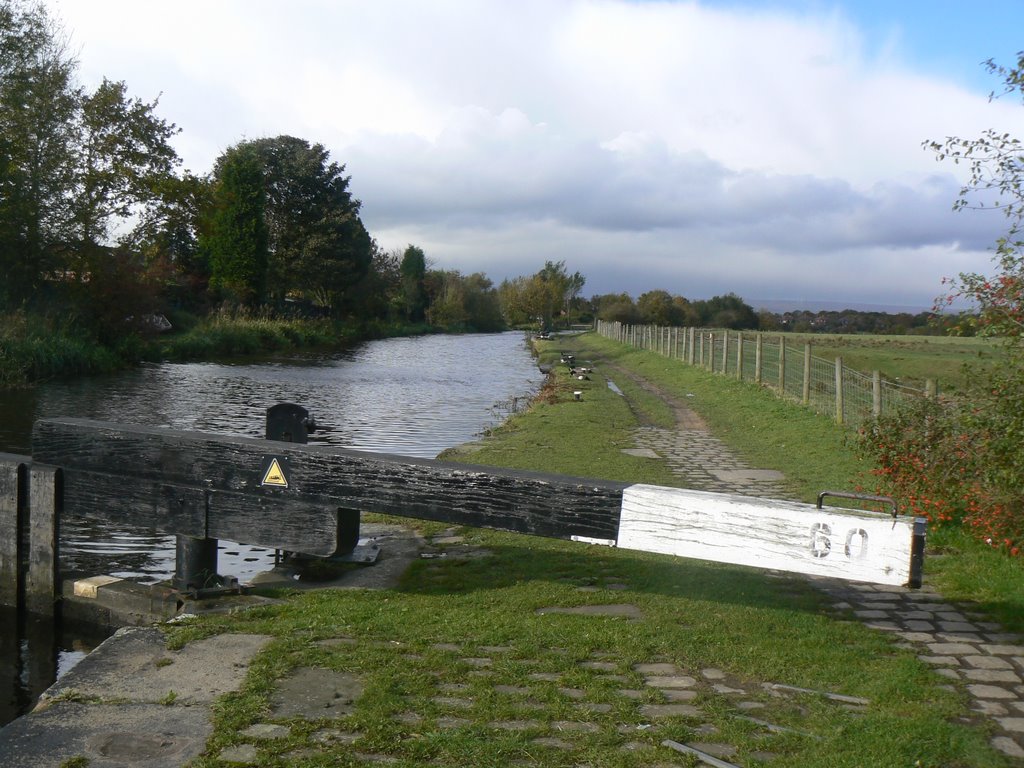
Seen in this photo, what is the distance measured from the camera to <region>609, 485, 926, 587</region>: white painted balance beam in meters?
4.45

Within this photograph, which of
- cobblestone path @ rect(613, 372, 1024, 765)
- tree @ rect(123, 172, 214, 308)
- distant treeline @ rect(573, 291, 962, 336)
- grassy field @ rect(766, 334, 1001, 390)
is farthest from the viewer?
distant treeline @ rect(573, 291, 962, 336)

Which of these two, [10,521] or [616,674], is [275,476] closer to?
[10,521]

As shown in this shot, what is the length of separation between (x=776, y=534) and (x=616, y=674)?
3.51 ft

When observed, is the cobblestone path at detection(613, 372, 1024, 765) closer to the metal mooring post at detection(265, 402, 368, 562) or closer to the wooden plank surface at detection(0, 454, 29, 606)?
the metal mooring post at detection(265, 402, 368, 562)

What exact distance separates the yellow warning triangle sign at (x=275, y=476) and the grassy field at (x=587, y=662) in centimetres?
78

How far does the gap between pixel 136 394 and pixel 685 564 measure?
19760mm

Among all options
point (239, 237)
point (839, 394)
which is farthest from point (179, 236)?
point (839, 394)

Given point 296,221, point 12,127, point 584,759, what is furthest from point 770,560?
point 296,221

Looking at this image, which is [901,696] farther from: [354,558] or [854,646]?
[354,558]

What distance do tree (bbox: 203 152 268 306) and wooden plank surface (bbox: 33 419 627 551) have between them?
49.1 m

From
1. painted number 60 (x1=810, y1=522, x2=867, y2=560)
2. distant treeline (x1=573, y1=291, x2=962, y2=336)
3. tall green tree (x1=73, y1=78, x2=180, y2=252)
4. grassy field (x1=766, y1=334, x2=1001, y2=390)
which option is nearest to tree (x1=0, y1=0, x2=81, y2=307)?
tall green tree (x1=73, y1=78, x2=180, y2=252)

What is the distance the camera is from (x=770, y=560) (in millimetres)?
4758

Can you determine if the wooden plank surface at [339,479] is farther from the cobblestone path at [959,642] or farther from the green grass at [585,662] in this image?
the cobblestone path at [959,642]

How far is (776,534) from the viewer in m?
4.75
